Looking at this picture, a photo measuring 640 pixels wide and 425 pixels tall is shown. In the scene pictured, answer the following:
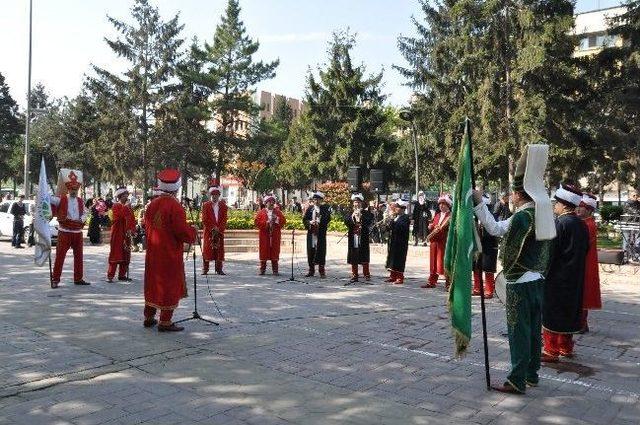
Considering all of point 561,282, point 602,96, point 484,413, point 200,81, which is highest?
point 200,81

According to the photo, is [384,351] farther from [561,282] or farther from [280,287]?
[280,287]

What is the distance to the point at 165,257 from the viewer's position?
7637 millimetres

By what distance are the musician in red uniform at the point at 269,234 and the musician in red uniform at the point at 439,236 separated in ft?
12.3

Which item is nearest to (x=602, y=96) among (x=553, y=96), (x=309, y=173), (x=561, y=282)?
(x=553, y=96)

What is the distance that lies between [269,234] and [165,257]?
6590 millimetres

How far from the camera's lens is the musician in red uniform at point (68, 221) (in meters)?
11.2

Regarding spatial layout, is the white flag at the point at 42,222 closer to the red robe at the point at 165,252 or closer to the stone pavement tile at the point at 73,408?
the red robe at the point at 165,252

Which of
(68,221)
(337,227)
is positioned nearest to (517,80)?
(337,227)

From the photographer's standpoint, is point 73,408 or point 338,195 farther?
point 338,195

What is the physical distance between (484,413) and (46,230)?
29.3ft

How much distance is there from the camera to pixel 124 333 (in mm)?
7418

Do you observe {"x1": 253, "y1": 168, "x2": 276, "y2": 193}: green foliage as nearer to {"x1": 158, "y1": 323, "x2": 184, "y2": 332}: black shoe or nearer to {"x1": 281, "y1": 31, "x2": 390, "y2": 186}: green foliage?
{"x1": 281, "y1": 31, "x2": 390, "y2": 186}: green foliage

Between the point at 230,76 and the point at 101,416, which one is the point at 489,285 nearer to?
the point at 101,416

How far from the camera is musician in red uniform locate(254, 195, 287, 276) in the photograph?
46.6 feet
